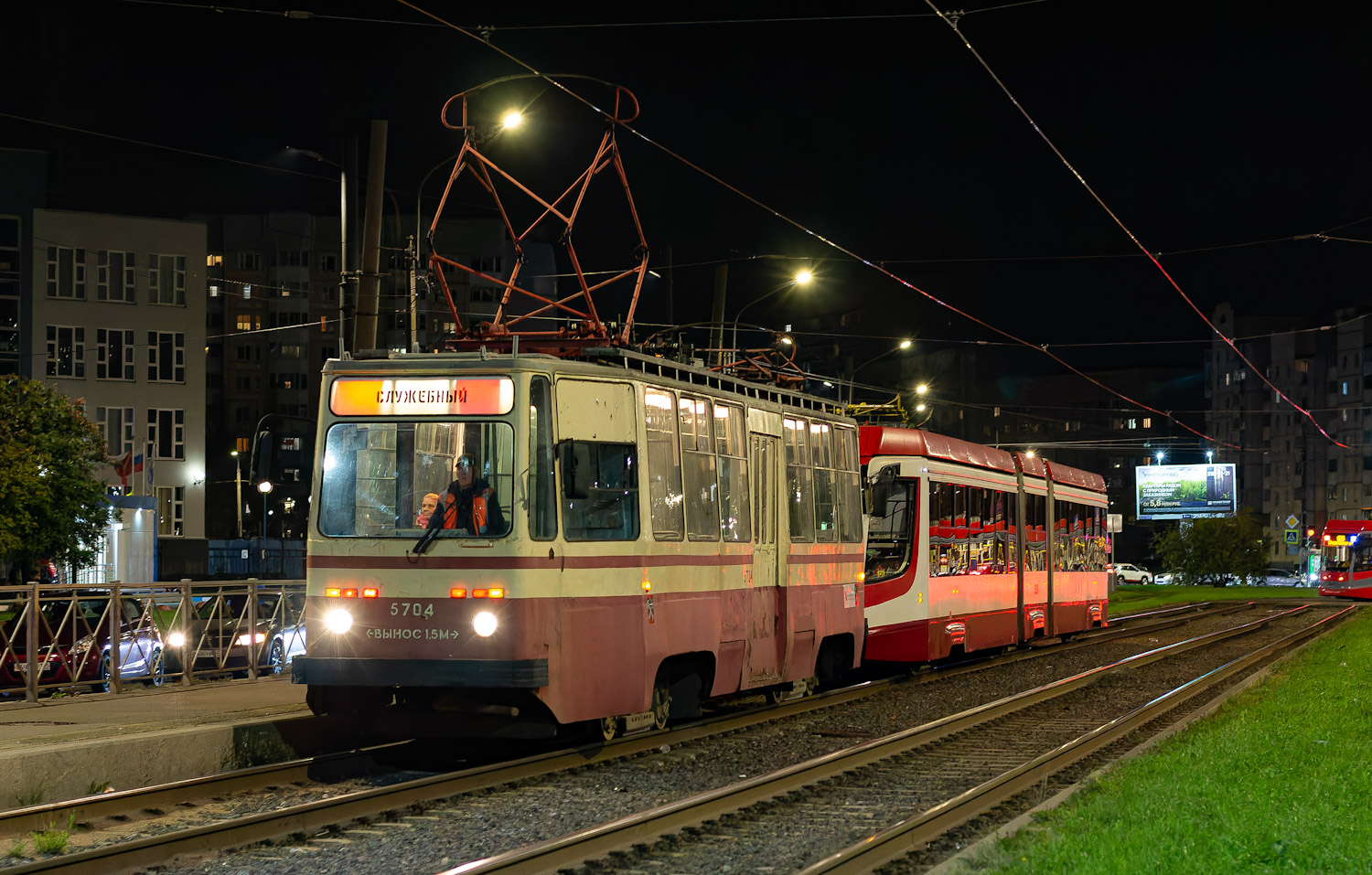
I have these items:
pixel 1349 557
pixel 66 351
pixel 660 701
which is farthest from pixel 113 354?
pixel 660 701

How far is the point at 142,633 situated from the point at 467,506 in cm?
666

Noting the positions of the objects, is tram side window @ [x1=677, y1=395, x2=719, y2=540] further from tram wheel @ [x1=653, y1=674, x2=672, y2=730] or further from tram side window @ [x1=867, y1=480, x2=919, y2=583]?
tram side window @ [x1=867, y1=480, x2=919, y2=583]

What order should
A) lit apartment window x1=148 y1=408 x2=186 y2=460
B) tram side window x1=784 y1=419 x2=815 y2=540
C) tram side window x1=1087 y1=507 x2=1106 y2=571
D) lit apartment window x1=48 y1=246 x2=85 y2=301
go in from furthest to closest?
lit apartment window x1=148 y1=408 x2=186 y2=460
lit apartment window x1=48 y1=246 x2=85 y2=301
tram side window x1=1087 y1=507 x2=1106 y2=571
tram side window x1=784 y1=419 x2=815 y2=540

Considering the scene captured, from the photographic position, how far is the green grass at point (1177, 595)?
5397cm

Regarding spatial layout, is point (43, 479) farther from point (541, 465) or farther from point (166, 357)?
point (541, 465)

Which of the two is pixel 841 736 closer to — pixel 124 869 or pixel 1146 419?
pixel 124 869

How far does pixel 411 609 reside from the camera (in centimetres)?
1145

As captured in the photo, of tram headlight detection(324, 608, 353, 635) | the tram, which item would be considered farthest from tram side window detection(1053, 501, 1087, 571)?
the tram

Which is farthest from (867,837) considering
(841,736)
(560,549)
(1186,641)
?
(1186,641)

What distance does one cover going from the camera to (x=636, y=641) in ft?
41.2

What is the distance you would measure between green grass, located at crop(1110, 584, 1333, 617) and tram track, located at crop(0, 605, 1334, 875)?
38.4 metres

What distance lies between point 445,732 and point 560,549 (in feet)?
5.57

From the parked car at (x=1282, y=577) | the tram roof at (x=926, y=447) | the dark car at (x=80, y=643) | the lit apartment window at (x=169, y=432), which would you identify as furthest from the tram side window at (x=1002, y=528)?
the parked car at (x=1282, y=577)

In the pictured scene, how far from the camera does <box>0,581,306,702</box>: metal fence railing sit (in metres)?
14.8
